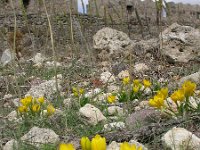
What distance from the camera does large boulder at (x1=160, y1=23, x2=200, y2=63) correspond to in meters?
5.76

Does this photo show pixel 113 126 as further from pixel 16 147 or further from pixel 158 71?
pixel 158 71

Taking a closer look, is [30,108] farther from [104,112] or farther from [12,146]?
[12,146]

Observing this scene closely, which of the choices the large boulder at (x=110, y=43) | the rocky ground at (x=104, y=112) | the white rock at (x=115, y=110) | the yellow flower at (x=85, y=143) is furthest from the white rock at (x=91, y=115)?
the large boulder at (x=110, y=43)

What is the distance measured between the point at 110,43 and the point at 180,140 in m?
5.38

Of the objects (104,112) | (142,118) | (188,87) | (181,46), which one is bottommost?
(181,46)

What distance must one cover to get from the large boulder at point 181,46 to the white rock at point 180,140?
13.2 feet

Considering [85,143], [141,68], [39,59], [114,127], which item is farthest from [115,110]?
[39,59]

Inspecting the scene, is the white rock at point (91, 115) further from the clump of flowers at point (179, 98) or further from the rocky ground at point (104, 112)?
the clump of flowers at point (179, 98)

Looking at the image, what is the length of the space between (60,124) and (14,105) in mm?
728

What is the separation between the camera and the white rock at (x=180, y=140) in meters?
1.65

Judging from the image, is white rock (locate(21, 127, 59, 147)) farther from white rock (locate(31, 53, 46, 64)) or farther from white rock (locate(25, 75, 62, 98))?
white rock (locate(31, 53, 46, 64))

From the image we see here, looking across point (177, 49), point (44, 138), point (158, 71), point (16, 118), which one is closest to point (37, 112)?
point (16, 118)

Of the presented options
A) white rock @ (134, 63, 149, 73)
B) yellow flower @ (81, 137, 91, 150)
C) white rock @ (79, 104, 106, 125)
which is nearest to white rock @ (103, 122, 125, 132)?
white rock @ (79, 104, 106, 125)

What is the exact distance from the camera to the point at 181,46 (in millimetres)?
5863
